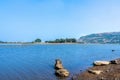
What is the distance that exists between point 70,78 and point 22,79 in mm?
7496

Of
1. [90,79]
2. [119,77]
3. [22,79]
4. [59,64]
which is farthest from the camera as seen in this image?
[59,64]

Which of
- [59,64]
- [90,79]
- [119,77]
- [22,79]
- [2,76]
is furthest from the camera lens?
[59,64]

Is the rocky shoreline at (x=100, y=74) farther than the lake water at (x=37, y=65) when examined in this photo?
No

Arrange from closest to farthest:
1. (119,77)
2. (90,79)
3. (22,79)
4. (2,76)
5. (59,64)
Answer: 1. (119,77)
2. (90,79)
3. (22,79)
4. (2,76)
5. (59,64)

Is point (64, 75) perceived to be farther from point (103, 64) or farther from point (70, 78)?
point (103, 64)

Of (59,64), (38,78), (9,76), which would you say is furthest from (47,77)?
(59,64)

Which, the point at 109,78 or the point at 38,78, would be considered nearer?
the point at 109,78

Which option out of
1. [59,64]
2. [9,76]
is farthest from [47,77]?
[59,64]

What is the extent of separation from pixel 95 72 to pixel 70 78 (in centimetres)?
477

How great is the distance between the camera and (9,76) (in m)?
41.7

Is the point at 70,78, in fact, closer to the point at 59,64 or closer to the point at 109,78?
the point at 109,78

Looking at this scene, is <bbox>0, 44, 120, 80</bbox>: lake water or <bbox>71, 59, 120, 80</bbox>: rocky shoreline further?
<bbox>0, 44, 120, 80</bbox>: lake water

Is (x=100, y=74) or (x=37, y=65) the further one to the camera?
(x=37, y=65)

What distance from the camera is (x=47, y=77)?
40.6 metres
